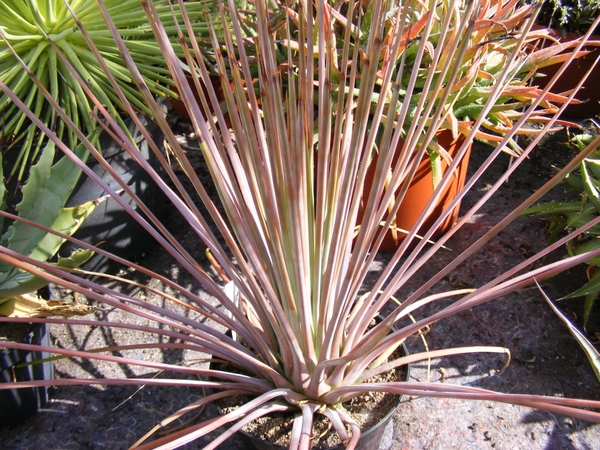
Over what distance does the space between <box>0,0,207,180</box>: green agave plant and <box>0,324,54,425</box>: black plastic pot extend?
440mm

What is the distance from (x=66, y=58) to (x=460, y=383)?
4.19 feet

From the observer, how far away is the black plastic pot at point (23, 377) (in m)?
1.11

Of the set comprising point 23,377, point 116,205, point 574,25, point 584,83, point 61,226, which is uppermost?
point 574,25

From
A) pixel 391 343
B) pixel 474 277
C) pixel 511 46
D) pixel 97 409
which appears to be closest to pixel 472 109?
pixel 511 46

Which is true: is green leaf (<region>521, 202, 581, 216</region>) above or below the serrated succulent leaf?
below

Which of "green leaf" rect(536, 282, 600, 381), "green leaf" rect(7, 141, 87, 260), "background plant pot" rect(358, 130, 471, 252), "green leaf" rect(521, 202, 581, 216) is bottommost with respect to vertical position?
"green leaf" rect(536, 282, 600, 381)

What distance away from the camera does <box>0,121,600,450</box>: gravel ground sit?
1188 mm

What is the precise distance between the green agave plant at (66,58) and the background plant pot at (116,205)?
11 cm

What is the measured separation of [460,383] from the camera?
1.28 m

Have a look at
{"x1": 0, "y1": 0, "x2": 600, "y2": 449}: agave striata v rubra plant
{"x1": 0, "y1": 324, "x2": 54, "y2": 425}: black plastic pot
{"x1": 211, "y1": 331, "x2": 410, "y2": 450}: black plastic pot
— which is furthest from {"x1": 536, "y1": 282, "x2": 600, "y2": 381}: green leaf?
{"x1": 0, "y1": 324, "x2": 54, "y2": 425}: black plastic pot

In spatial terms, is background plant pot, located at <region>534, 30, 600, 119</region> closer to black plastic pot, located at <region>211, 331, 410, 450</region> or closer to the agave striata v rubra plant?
the agave striata v rubra plant

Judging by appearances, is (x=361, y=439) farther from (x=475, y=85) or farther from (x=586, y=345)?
(x=475, y=85)

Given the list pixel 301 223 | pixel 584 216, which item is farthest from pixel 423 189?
pixel 301 223

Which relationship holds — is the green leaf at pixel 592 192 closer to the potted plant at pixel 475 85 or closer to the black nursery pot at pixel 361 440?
the potted plant at pixel 475 85
